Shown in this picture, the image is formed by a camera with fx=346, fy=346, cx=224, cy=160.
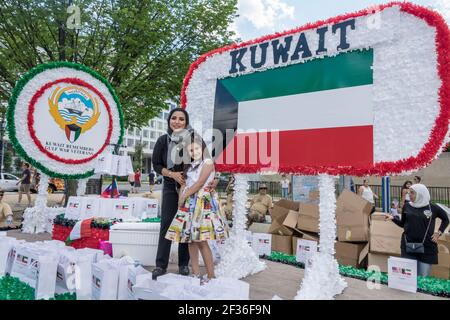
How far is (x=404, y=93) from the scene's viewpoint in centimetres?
263

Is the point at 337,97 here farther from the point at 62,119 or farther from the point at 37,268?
the point at 62,119

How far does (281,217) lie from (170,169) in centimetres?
254

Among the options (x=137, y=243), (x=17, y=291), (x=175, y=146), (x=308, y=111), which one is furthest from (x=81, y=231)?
(x=308, y=111)

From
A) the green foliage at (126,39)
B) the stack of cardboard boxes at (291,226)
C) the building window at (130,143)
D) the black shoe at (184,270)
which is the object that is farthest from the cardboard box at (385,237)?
the building window at (130,143)

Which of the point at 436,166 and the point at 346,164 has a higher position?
the point at 436,166

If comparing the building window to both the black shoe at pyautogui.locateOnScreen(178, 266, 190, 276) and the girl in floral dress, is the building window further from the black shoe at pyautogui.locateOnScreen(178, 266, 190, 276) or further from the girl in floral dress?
the girl in floral dress

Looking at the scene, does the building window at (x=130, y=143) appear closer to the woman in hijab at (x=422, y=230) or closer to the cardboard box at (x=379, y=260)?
the cardboard box at (x=379, y=260)

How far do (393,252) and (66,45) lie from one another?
27.3 ft

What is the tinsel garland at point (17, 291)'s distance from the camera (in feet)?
9.44

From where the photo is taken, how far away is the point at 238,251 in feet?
11.7

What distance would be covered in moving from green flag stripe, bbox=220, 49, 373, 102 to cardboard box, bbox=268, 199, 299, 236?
234 cm

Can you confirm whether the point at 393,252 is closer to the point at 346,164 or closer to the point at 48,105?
the point at 346,164

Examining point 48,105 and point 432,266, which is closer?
point 432,266
